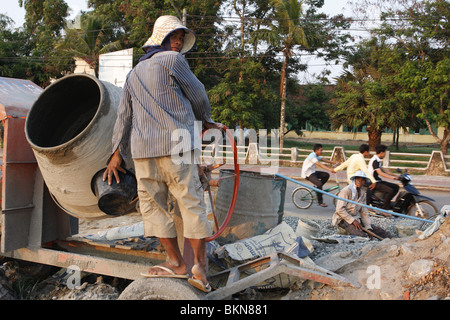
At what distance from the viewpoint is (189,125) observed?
97.7 inches

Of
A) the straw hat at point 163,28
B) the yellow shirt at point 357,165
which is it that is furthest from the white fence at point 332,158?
the straw hat at point 163,28

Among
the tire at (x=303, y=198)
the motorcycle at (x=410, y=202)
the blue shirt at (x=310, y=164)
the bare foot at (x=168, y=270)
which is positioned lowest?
the tire at (x=303, y=198)

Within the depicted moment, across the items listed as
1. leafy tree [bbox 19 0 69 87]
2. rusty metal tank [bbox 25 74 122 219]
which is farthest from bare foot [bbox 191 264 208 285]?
leafy tree [bbox 19 0 69 87]

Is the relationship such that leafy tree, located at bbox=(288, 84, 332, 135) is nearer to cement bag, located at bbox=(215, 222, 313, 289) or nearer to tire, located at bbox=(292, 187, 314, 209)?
tire, located at bbox=(292, 187, 314, 209)

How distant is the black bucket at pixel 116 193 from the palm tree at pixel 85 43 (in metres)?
19.6

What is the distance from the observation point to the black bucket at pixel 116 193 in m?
2.75

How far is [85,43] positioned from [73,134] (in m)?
19.6

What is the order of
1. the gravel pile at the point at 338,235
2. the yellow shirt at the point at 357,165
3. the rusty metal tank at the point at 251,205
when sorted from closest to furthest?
the gravel pile at the point at 338,235
the rusty metal tank at the point at 251,205
the yellow shirt at the point at 357,165

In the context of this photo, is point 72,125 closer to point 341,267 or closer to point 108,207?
point 108,207

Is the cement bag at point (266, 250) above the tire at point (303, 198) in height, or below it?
above

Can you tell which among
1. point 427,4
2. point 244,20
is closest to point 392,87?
point 427,4

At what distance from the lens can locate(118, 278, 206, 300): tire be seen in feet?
7.82

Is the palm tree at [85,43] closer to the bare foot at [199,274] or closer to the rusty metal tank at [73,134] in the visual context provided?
the rusty metal tank at [73,134]

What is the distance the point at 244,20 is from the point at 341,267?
17668 millimetres
